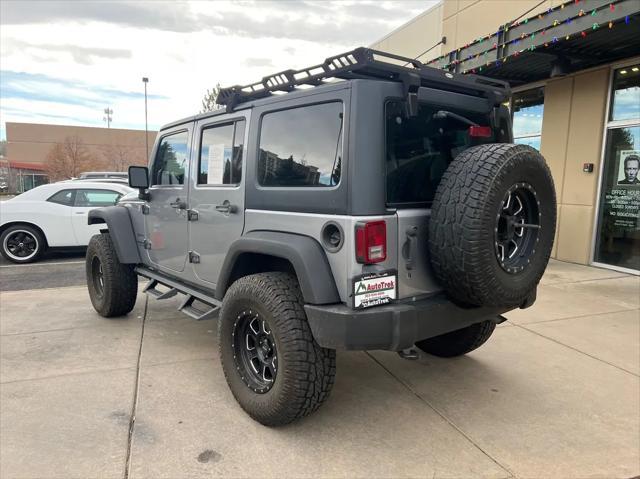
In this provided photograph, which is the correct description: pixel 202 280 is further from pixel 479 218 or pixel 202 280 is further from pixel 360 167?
pixel 479 218

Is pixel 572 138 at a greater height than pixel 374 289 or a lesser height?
greater

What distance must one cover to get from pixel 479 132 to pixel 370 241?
116 cm

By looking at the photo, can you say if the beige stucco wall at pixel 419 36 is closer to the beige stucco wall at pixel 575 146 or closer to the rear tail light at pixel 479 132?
A: the beige stucco wall at pixel 575 146

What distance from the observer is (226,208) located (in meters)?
3.44

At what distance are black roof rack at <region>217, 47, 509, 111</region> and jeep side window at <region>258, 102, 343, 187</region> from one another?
0.19 m

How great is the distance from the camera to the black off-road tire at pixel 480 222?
247cm

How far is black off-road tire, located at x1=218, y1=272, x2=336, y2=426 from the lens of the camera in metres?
2.68

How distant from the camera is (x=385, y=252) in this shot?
2.59m

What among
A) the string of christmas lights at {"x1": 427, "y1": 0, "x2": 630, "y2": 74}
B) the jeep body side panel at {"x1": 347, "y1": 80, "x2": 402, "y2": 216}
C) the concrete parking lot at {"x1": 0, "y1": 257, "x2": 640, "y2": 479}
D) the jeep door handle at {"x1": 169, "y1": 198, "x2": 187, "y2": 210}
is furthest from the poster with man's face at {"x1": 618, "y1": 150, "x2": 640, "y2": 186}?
the jeep door handle at {"x1": 169, "y1": 198, "x2": 187, "y2": 210}

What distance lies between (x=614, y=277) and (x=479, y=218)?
6.31m

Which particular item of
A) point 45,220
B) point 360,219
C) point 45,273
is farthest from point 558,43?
point 45,220

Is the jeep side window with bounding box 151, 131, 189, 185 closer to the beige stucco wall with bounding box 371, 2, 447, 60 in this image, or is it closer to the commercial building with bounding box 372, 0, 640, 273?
the commercial building with bounding box 372, 0, 640, 273

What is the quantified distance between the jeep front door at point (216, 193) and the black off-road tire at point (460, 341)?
6.06ft

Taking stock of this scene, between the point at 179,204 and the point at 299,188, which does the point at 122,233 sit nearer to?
the point at 179,204
